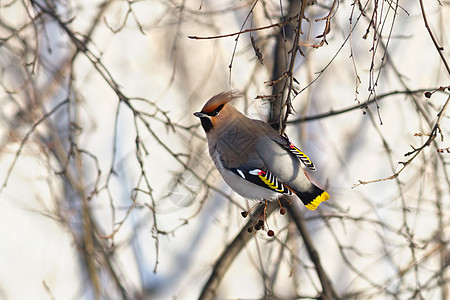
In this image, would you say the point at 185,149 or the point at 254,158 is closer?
the point at 254,158

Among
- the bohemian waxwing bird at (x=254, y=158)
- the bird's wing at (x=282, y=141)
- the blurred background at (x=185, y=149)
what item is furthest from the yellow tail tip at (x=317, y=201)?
the blurred background at (x=185, y=149)

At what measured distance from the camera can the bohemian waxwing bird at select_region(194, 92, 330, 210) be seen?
2068 mm

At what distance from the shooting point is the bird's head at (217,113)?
2.12 metres

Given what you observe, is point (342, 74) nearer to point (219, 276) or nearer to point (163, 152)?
point (163, 152)

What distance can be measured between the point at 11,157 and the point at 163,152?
121 cm

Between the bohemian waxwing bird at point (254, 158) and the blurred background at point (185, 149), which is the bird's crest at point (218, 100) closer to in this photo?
the bohemian waxwing bird at point (254, 158)

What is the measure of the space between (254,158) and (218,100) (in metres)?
0.25

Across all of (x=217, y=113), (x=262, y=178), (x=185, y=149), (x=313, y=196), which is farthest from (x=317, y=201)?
(x=185, y=149)

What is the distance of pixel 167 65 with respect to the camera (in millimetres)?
4602

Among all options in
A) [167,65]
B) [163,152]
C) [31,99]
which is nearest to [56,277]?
[163,152]

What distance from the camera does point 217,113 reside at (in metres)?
2.16

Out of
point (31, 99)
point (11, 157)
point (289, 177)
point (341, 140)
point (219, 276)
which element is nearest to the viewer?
point (289, 177)

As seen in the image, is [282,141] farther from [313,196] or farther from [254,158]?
[313,196]

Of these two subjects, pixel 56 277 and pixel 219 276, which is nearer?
pixel 219 276
